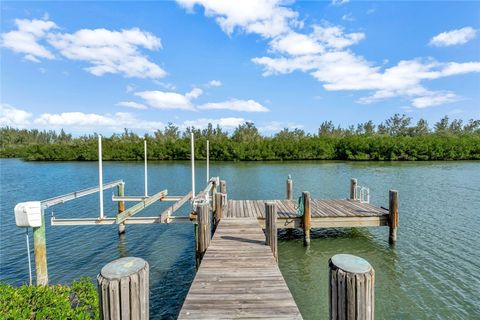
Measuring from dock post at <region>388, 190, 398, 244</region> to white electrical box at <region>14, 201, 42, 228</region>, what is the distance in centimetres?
1170

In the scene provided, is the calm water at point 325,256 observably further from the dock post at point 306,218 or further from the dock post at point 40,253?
the dock post at point 40,253

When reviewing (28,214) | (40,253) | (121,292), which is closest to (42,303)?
(121,292)

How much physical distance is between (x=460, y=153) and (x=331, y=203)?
56.1 m

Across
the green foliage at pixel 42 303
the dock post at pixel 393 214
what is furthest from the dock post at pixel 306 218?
the green foliage at pixel 42 303

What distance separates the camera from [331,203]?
12633 mm

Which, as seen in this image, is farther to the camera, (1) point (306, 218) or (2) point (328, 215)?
(2) point (328, 215)

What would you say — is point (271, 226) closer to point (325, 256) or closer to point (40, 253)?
point (325, 256)

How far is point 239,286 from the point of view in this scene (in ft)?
15.9

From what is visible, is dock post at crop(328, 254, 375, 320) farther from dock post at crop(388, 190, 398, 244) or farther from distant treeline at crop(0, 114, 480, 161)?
distant treeline at crop(0, 114, 480, 161)

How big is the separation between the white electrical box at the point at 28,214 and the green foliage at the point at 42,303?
3.17 meters

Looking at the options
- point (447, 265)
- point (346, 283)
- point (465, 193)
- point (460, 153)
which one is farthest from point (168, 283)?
point (460, 153)

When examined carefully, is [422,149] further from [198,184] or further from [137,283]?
[137,283]

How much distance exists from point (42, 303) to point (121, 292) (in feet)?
10.6

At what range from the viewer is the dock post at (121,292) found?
7.69 feet
